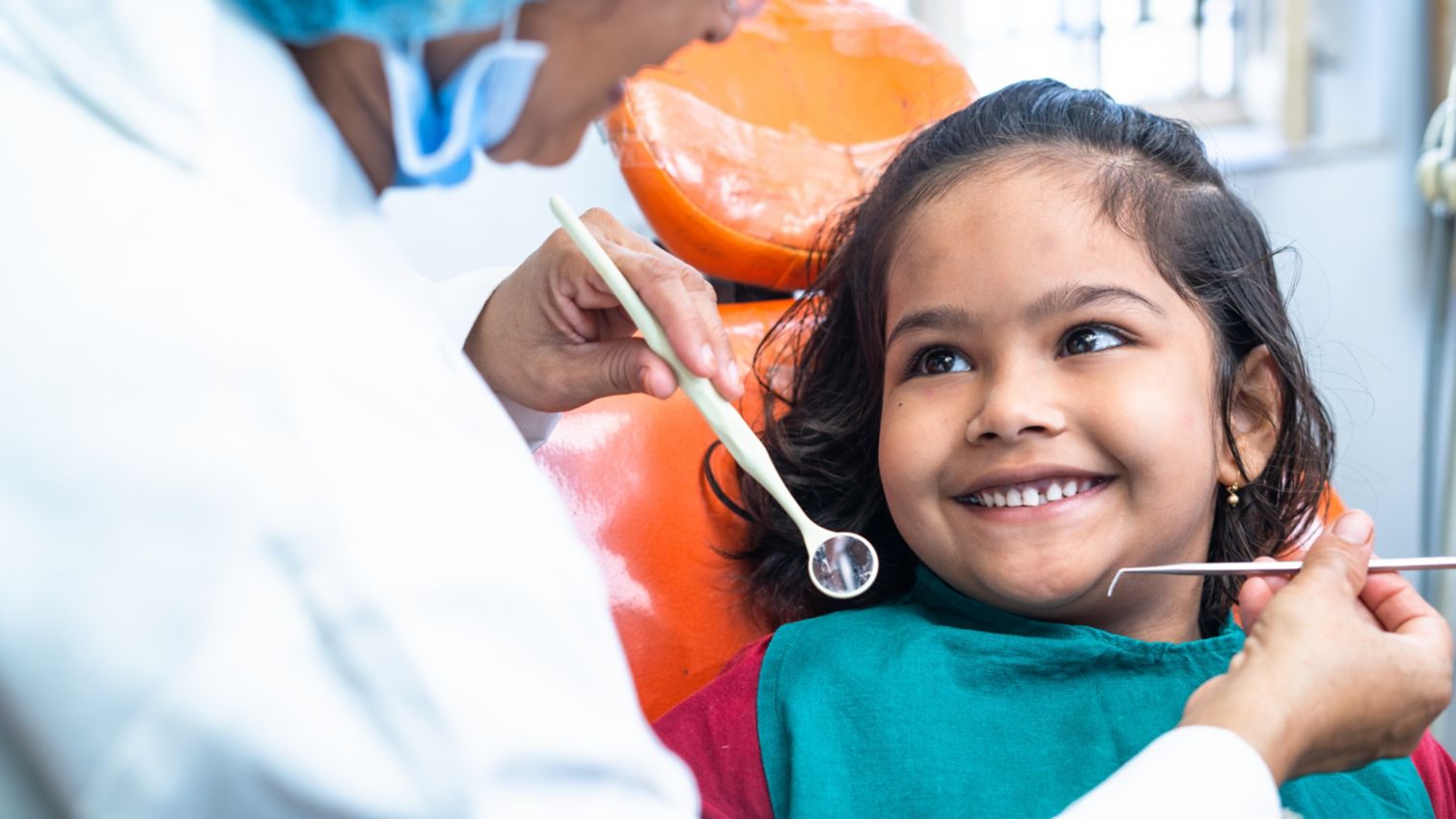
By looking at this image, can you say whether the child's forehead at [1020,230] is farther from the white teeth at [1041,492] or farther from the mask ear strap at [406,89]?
the mask ear strap at [406,89]

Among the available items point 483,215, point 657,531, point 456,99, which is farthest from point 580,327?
point 483,215

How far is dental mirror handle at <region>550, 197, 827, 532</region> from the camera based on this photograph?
87cm

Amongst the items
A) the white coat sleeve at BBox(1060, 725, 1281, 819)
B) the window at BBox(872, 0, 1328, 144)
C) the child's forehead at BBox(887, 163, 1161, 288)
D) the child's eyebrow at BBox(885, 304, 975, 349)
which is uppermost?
the child's forehead at BBox(887, 163, 1161, 288)

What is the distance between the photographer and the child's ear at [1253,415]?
107 cm

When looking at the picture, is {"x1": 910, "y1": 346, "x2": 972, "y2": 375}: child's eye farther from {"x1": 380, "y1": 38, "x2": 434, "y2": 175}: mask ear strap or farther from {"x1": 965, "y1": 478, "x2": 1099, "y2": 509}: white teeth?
{"x1": 380, "y1": 38, "x2": 434, "y2": 175}: mask ear strap

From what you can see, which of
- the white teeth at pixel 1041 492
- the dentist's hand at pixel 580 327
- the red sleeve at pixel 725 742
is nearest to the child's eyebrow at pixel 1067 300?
the white teeth at pixel 1041 492

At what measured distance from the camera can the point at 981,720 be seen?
38.5 inches

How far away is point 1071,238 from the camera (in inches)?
39.4

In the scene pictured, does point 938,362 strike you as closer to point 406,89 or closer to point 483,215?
point 406,89

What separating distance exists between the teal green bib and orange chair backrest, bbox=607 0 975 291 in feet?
1.64

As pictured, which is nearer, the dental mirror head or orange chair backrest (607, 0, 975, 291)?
the dental mirror head

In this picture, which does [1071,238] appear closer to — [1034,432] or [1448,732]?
[1034,432]

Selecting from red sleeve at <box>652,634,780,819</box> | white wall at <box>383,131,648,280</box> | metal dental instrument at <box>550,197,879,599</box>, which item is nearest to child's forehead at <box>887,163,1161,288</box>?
metal dental instrument at <box>550,197,879,599</box>

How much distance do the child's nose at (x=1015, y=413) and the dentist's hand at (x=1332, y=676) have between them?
0.20 meters
